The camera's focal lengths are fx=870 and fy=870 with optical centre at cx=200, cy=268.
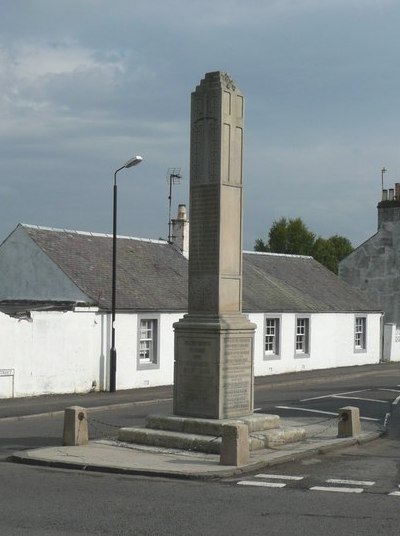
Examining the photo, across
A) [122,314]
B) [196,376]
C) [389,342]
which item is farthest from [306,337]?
[196,376]

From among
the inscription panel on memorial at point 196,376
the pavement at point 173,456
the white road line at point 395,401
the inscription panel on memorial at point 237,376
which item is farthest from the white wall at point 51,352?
the inscription panel on memorial at point 237,376

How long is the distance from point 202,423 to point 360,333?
27339mm

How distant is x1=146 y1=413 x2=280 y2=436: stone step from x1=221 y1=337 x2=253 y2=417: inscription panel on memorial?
8.8 inches

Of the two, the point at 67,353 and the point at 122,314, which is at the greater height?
the point at 122,314

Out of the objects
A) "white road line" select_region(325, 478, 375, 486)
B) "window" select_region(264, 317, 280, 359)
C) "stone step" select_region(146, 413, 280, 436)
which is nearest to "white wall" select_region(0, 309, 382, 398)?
"window" select_region(264, 317, 280, 359)

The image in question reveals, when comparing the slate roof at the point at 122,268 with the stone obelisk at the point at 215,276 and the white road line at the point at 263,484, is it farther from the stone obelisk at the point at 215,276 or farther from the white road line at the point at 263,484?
the white road line at the point at 263,484

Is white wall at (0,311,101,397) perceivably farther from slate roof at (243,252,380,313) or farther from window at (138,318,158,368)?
slate roof at (243,252,380,313)

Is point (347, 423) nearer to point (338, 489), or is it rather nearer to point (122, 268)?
point (338, 489)

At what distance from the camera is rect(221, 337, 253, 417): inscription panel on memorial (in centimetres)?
1465

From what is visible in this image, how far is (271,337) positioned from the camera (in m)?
34.8

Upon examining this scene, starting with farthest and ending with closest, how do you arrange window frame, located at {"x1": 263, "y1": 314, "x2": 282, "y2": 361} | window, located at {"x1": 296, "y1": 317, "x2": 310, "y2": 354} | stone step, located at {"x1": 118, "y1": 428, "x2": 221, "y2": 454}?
window, located at {"x1": 296, "y1": 317, "x2": 310, "y2": 354} < window frame, located at {"x1": 263, "y1": 314, "x2": 282, "y2": 361} < stone step, located at {"x1": 118, "y1": 428, "x2": 221, "y2": 454}

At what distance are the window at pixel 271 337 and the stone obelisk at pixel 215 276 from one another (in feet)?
63.0

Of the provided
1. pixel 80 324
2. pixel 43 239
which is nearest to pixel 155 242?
pixel 43 239

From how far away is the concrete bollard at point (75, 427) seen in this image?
48.3ft
